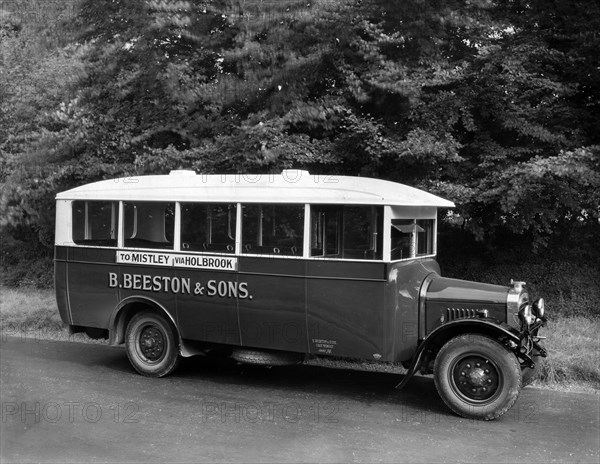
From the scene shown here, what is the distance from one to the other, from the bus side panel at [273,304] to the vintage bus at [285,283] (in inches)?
0.5

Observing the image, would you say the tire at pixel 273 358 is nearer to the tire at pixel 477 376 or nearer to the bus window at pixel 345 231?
the bus window at pixel 345 231

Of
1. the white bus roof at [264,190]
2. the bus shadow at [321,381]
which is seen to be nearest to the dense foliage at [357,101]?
the white bus roof at [264,190]

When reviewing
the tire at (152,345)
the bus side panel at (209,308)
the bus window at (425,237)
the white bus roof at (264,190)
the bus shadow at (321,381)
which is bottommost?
the bus shadow at (321,381)

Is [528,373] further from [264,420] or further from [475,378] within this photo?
[264,420]

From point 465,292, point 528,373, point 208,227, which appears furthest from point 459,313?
point 208,227

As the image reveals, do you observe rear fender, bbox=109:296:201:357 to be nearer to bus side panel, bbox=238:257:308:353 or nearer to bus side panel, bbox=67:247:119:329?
bus side panel, bbox=67:247:119:329

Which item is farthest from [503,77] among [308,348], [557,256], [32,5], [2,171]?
[32,5]

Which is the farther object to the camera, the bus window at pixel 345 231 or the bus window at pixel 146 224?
the bus window at pixel 146 224

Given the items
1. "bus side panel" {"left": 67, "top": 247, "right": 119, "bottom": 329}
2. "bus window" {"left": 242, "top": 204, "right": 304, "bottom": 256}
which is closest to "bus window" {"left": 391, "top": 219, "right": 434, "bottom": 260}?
"bus window" {"left": 242, "top": 204, "right": 304, "bottom": 256}

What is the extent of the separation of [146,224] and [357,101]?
3.78 meters

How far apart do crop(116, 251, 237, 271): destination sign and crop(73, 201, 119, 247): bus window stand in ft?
1.30

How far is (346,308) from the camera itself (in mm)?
6426

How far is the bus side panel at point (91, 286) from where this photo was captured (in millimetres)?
7844

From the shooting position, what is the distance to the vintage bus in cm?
623
